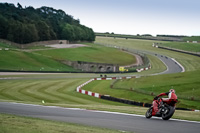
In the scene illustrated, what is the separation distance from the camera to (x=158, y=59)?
12194 centimetres

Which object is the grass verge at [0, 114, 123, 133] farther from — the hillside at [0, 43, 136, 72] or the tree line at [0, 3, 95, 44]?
the tree line at [0, 3, 95, 44]

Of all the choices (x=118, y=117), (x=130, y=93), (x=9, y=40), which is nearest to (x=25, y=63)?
(x=9, y=40)

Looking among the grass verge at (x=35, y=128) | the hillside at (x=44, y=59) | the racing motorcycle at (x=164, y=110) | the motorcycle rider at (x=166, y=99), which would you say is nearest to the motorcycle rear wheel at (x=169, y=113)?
the racing motorcycle at (x=164, y=110)

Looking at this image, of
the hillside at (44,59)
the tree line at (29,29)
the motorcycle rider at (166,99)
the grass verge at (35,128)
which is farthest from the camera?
the tree line at (29,29)

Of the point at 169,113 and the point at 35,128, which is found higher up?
the point at 35,128

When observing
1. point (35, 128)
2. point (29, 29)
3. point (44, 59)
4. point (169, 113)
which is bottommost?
point (44, 59)

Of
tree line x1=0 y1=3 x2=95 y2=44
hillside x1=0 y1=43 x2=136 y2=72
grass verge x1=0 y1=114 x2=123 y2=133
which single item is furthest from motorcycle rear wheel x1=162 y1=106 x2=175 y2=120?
tree line x1=0 y1=3 x2=95 y2=44

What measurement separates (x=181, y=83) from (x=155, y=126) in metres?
29.4

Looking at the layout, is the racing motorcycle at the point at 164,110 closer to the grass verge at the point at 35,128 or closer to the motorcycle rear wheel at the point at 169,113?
the motorcycle rear wheel at the point at 169,113

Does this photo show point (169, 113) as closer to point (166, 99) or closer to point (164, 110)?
point (164, 110)

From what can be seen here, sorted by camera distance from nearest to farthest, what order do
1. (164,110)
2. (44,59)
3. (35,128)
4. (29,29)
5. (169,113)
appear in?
(35,128)
(169,113)
(164,110)
(44,59)
(29,29)

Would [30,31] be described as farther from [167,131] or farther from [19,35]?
[167,131]

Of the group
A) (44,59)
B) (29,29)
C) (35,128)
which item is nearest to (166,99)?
(35,128)

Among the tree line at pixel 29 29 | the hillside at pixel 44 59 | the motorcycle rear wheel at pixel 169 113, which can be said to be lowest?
the hillside at pixel 44 59
